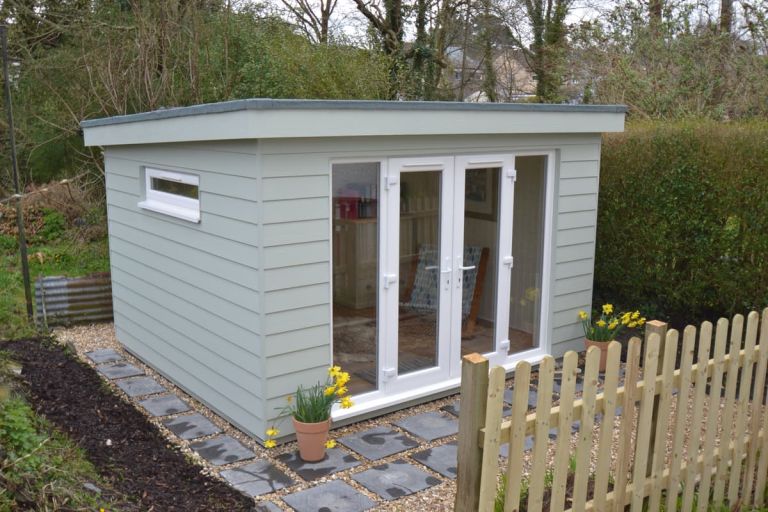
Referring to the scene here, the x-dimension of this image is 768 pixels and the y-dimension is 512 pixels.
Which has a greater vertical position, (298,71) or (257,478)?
(298,71)

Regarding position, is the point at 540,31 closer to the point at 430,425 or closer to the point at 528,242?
the point at 528,242

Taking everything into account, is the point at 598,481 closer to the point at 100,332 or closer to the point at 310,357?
the point at 310,357

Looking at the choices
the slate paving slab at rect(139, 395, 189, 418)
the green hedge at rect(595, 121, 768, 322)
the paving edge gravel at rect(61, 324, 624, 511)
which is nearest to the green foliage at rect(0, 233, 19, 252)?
the paving edge gravel at rect(61, 324, 624, 511)

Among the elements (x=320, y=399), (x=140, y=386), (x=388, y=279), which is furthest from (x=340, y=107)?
(x=140, y=386)

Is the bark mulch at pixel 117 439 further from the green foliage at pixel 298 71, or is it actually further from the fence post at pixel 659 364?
the green foliage at pixel 298 71

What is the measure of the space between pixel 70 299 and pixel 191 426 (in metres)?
3.43

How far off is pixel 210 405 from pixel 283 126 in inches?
93.8

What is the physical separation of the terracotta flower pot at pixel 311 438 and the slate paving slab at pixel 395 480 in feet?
1.11

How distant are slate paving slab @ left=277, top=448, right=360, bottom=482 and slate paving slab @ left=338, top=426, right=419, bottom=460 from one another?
0.11m

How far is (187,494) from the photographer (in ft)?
13.6

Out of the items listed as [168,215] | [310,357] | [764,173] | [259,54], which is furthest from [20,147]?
[764,173]

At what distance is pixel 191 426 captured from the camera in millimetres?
5172

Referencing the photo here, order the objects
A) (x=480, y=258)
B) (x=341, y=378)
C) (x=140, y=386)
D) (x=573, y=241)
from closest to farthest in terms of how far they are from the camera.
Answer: (x=341, y=378), (x=480, y=258), (x=140, y=386), (x=573, y=241)

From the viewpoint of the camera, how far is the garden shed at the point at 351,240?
182 inches
